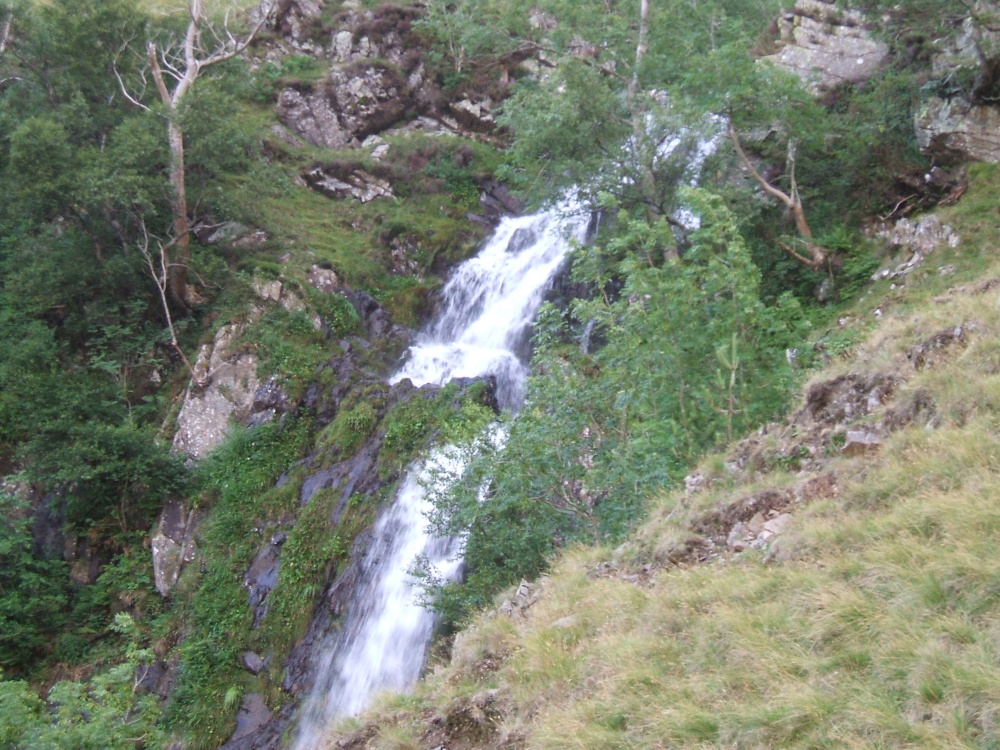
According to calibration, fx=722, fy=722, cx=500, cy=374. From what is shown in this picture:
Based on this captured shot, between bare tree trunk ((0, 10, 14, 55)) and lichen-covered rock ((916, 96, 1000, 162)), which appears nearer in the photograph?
lichen-covered rock ((916, 96, 1000, 162))

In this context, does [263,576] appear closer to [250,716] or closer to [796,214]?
[250,716]

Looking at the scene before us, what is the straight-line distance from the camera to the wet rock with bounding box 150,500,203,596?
13859mm

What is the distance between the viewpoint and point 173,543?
47.1ft

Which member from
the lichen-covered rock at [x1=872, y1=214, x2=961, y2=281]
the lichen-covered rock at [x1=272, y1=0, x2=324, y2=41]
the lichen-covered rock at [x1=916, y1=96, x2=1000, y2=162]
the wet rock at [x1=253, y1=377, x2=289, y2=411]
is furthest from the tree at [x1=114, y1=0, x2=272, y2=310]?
the lichen-covered rock at [x1=872, y1=214, x2=961, y2=281]

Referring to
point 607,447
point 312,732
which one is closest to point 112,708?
point 312,732

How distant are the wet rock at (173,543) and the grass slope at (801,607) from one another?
944 centimetres

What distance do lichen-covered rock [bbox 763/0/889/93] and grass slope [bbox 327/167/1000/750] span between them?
12385mm

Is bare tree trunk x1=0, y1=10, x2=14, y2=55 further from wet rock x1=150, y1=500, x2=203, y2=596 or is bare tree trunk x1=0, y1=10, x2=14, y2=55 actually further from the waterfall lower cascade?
the waterfall lower cascade

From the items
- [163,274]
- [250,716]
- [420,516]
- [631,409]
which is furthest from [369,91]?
[631,409]

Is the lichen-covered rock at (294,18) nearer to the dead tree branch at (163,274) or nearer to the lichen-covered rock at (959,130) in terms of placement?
the dead tree branch at (163,274)

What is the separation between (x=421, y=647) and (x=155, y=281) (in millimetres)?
11910

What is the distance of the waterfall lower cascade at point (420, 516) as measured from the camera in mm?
10156

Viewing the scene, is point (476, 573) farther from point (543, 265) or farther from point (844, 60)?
point (844, 60)

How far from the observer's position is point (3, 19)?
17.4 metres
